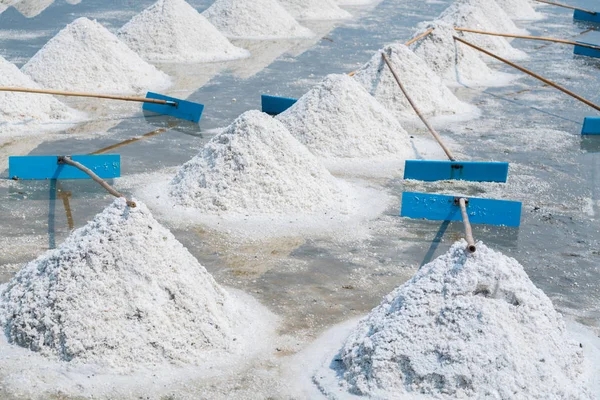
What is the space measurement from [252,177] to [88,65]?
471cm

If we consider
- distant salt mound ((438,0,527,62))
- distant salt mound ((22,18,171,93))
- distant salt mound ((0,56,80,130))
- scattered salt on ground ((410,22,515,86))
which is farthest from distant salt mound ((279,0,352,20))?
distant salt mound ((0,56,80,130))

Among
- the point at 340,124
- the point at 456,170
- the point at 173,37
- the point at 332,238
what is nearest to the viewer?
the point at 332,238

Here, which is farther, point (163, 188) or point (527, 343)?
point (163, 188)

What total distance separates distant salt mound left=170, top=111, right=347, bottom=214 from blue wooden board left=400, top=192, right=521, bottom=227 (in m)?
0.56

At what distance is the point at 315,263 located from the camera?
555cm

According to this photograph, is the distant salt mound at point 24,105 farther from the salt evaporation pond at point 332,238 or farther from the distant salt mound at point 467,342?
the distant salt mound at point 467,342

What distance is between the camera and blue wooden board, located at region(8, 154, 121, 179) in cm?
688

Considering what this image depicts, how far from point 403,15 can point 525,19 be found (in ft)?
8.63

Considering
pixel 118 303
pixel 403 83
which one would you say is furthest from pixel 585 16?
pixel 118 303

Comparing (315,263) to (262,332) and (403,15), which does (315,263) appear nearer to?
(262,332)

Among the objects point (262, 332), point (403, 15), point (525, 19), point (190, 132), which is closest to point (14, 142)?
point (190, 132)

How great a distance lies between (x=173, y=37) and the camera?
12.5m

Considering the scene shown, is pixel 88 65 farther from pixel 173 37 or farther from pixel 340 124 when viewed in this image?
pixel 340 124

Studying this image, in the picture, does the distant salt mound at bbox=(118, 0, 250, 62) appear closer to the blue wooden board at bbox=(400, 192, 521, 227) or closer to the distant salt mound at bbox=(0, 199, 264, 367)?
the blue wooden board at bbox=(400, 192, 521, 227)
